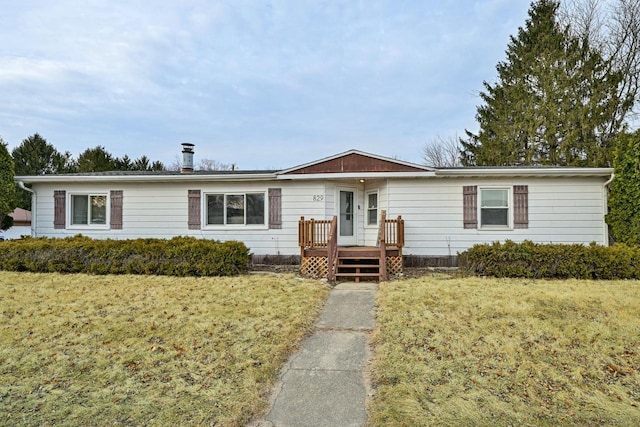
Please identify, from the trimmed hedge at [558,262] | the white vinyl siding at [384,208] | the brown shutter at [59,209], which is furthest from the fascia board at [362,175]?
the brown shutter at [59,209]

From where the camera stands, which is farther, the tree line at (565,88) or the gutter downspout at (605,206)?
the tree line at (565,88)

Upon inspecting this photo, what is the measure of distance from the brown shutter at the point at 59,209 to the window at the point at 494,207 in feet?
40.2

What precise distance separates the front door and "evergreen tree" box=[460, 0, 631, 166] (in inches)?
528

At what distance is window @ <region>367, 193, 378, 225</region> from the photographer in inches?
414

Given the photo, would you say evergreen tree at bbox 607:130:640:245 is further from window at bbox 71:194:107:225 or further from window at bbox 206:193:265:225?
window at bbox 71:194:107:225

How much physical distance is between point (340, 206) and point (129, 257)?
5701mm

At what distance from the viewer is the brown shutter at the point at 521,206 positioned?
9.62m

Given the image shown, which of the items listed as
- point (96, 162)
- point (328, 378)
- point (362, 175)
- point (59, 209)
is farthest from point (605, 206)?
point (96, 162)

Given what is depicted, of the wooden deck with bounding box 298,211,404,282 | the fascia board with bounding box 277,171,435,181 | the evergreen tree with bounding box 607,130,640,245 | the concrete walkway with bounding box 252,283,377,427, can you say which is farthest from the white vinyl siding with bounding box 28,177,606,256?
the concrete walkway with bounding box 252,283,377,427

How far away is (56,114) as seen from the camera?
19.7 m

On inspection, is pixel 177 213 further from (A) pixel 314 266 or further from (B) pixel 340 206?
(B) pixel 340 206

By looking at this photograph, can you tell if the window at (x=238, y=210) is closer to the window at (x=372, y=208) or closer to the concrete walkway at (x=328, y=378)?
the window at (x=372, y=208)

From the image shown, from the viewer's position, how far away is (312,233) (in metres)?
8.95

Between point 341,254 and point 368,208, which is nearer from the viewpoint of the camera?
point 341,254
